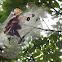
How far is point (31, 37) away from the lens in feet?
1.93

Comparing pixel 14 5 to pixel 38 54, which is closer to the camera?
pixel 38 54

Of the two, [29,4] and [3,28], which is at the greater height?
[29,4]

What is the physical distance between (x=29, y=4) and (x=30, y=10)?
0.11 feet

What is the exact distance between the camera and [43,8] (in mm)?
593

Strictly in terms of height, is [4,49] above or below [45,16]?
below

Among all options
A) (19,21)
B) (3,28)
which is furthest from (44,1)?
(3,28)

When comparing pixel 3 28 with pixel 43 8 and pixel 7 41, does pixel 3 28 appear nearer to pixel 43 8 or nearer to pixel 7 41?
pixel 7 41

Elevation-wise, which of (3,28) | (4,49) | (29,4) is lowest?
(4,49)

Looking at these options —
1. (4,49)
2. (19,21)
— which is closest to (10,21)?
(19,21)

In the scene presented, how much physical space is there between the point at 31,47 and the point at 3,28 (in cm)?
20

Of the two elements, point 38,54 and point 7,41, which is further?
point 7,41

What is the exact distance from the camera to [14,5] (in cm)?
63

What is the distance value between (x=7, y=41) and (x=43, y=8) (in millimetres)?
277

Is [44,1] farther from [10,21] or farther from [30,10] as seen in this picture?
[10,21]
